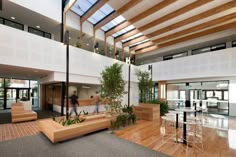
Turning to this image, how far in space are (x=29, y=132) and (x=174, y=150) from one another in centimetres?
489

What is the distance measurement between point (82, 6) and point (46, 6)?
1.99 m

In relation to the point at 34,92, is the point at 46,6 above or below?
above

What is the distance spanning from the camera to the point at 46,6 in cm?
685

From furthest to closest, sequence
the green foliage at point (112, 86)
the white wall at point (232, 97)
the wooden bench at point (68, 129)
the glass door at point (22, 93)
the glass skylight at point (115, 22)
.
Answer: the glass door at point (22, 93), the glass skylight at point (115, 22), the white wall at point (232, 97), the green foliage at point (112, 86), the wooden bench at point (68, 129)

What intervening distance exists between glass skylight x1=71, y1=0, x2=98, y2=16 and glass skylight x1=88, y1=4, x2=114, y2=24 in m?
0.65

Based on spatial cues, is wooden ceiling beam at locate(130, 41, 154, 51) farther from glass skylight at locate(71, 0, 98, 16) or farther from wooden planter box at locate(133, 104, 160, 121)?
wooden planter box at locate(133, 104, 160, 121)

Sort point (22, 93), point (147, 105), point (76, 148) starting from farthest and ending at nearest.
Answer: point (22, 93) → point (147, 105) → point (76, 148)

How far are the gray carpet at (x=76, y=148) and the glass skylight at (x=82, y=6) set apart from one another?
7108 mm

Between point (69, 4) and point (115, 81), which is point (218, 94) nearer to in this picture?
point (115, 81)

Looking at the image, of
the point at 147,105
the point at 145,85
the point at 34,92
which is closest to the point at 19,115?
the point at 34,92

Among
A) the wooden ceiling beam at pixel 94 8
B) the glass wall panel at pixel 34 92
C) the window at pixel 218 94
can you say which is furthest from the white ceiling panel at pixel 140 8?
the glass wall panel at pixel 34 92

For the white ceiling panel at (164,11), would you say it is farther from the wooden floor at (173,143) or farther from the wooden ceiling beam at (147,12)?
the wooden floor at (173,143)

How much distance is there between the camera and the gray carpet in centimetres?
304

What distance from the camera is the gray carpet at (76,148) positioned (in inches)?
119
